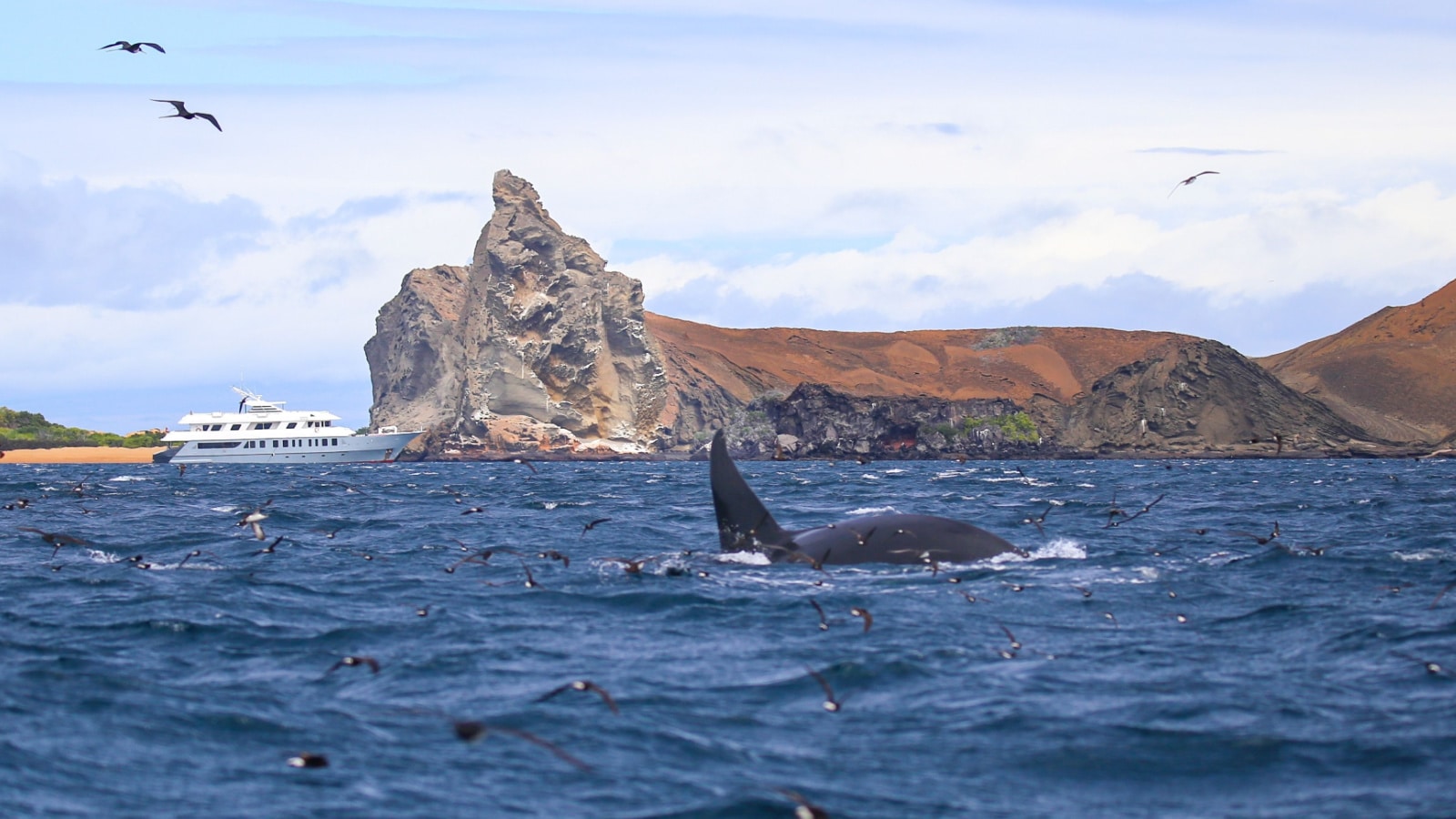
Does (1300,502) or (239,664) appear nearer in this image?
(239,664)

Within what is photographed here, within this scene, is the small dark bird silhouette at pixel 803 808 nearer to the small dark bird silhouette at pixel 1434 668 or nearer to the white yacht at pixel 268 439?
the small dark bird silhouette at pixel 1434 668

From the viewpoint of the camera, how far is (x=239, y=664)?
1320 centimetres

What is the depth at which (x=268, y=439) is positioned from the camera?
12475 centimetres

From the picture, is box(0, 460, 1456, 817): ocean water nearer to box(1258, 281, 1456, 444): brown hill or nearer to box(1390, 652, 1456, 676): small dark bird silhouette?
box(1390, 652, 1456, 676): small dark bird silhouette

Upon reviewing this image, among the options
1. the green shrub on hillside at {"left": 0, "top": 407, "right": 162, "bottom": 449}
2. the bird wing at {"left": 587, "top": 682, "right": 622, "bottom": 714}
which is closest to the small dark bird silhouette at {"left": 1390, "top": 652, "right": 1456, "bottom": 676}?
the bird wing at {"left": 587, "top": 682, "right": 622, "bottom": 714}

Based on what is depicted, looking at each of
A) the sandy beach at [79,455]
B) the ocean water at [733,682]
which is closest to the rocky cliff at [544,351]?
the sandy beach at [79,455]

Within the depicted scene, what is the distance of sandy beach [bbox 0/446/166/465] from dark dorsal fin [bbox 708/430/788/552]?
160 m

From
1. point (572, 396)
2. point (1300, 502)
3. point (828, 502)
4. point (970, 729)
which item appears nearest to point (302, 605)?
point (970, 729)

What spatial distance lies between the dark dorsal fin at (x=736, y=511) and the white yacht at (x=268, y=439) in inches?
4309

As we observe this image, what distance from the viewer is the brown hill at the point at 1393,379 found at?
178m

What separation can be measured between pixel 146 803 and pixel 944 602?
9756mm

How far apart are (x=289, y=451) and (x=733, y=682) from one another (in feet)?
387

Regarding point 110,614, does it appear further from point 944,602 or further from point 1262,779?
point 1262,779

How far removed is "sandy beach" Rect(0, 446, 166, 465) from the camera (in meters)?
167
